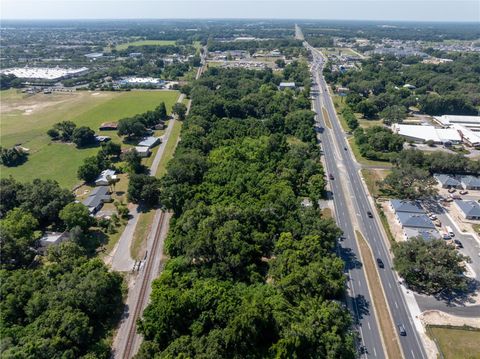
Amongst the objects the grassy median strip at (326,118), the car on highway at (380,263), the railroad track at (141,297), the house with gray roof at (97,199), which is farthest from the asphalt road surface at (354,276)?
the house with gray roof at (97,199)

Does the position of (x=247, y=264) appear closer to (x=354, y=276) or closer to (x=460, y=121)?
(x=354, y=276)

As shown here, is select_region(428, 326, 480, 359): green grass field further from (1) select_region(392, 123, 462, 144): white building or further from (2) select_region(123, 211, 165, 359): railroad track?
(1) select_region(392, 123, 462, 144): white building

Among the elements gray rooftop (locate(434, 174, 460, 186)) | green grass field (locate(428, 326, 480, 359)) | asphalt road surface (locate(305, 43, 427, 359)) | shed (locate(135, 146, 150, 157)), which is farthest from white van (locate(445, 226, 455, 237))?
shed (locate(135, 146, 150, 157))

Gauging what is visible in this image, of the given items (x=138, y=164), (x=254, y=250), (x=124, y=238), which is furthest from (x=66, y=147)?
(x=254, y=250)

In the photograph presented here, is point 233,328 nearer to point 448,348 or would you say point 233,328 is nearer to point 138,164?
point 448,348

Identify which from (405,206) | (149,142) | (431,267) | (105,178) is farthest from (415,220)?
(149,142)
